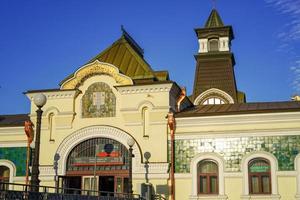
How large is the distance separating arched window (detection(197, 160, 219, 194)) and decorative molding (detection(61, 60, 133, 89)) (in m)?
6.28

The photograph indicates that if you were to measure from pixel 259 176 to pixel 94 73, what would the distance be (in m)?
11.0

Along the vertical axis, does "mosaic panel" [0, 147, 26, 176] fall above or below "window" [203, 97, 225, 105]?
below

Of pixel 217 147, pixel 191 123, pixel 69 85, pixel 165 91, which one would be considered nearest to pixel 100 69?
pixel 69 85

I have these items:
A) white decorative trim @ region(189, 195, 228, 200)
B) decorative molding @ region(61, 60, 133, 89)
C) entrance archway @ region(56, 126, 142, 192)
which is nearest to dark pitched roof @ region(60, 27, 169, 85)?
decorative molding @ region(61, 60, 133, 89)

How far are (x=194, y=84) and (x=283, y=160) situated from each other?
2120cm

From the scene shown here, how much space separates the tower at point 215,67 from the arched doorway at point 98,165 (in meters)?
17.3

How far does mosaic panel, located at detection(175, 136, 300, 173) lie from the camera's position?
24562mm

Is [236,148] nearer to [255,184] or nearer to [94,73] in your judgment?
[255,184]

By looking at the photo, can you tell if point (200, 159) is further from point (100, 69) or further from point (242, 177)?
point (100, 69)

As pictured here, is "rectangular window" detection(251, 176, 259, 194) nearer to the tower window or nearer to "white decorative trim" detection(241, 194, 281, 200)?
"white decorative trim" detection(241, 194, 281, 200)

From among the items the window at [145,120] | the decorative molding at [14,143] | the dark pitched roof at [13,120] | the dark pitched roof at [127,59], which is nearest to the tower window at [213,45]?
the dark pitched roof at [127,59]

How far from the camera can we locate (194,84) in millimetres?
45094

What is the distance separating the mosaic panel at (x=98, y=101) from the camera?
2792cm

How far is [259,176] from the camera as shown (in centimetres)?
2484
